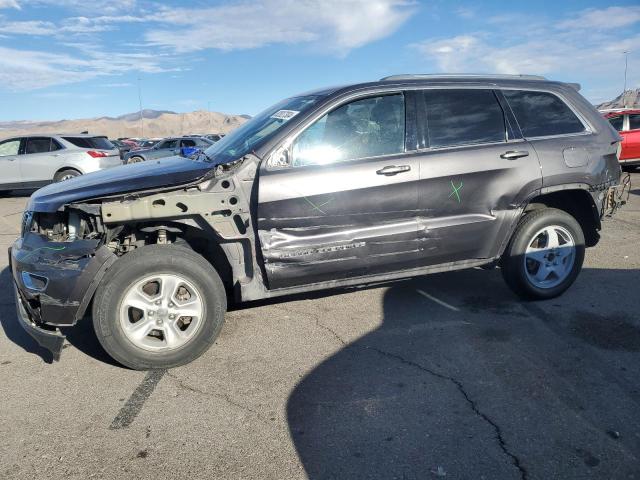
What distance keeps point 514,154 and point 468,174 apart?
47cm

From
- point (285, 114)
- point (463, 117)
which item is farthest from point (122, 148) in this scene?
point (463, 117)

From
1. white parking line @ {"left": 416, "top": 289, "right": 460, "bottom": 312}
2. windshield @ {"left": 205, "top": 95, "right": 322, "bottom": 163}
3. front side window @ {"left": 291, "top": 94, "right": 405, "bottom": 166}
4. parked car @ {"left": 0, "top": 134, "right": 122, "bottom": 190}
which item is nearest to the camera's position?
front side window @ {"left": 291, "top": 94, "right": 405, "bottom": 166}

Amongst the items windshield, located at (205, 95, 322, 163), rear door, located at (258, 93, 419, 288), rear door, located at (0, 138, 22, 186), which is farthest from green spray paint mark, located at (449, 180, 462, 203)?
rear door, located at (0, 138, 22, 186)

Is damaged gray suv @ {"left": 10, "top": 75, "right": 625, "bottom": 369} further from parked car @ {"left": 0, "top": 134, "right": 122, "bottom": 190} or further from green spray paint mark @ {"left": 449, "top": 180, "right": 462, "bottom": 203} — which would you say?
parked car @ {"left": 0, "top": 134, "right": 122, "bottom": 190}

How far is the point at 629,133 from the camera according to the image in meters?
13.2

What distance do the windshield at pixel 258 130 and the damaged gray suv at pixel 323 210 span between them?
0.07 ft

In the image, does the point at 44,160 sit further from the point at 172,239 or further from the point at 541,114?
the point at 541,114

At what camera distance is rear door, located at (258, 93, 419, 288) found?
11.8 ft

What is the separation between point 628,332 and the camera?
3869 millimetres

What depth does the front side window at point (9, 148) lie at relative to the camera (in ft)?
42.9

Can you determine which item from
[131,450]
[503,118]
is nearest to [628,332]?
[503,118]

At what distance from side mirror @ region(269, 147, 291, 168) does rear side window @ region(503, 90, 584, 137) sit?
2.04m

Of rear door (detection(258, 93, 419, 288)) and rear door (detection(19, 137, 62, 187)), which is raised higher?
rear door (detection(19, 137, 62, 187))

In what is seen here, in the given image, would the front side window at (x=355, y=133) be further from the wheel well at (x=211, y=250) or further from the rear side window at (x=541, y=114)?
the rear side window at (x=541, y=114)
